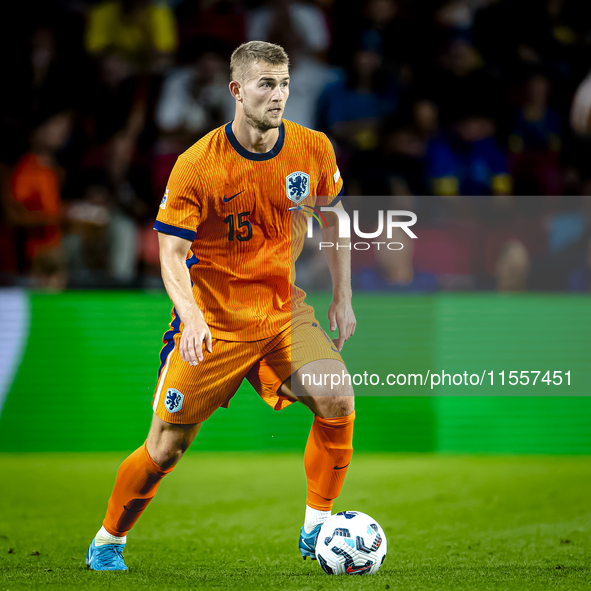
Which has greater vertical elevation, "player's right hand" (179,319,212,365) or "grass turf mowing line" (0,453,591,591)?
"player's right hand" (179,319,212,365)

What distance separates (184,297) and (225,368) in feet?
1.38

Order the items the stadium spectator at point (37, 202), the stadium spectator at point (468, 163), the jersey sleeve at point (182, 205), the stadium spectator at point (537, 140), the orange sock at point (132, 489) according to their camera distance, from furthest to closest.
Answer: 1. the stadium spectator at point (537, 140)
2. the stadium spectator at point (468, 163)
3. the stadium spectator at point (37, 202)
4. the orange sock at point (132, 489)
5. the jersey sleeve at point (182, 205)

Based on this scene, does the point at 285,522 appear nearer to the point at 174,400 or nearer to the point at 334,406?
the point at 334,406

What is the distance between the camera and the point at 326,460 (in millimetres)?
3783

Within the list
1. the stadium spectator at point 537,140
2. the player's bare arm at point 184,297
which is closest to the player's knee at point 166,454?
the player's bare arm at point 184,297

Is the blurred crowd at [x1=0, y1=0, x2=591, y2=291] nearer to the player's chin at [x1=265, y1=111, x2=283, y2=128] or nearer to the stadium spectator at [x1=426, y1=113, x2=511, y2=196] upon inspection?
the stadium spectator at [x1=426, y1=113, x2=511, y2=196]

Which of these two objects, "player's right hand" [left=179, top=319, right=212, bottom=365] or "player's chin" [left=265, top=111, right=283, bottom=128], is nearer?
"player's right hand" [left=179, top=319, right=212, bottom=365]

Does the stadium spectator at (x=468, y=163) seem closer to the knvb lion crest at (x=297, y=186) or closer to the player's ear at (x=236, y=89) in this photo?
the knvb lion crest at (x=297, y=186)

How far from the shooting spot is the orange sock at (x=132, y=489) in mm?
3723

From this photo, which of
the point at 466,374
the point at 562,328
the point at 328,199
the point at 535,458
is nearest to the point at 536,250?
the point at 562,328

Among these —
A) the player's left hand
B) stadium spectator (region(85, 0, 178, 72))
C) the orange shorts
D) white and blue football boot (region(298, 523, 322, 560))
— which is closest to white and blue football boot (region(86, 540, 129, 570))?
the orange shorts

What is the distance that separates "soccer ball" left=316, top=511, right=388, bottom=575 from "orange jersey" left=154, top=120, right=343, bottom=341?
35.0 inches

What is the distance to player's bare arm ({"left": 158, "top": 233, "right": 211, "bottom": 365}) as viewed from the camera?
3.33 m

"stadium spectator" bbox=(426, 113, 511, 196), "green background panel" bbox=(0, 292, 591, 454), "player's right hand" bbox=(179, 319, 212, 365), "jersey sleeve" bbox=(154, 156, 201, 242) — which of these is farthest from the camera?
"stadium spectator" bbox=(426, 113, 511, 196)
